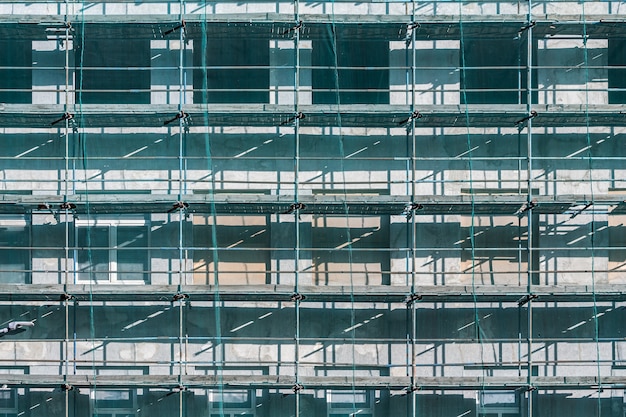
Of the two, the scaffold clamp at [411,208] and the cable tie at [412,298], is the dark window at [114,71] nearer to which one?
the scaffold clamp at [411,208]

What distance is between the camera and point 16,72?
50.8 feet

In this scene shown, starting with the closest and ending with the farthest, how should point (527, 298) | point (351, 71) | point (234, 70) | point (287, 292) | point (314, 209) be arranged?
point (287, 292), point (527, 298), point (314, 209), point (351, 71), point (234, 70)

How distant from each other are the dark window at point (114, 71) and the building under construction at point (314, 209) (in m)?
0.04

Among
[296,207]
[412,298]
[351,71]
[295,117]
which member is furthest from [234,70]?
[412,298]

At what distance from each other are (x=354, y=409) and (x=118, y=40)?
826cm

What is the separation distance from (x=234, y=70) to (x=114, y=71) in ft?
7.46

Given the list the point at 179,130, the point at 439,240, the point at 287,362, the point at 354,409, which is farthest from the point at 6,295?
the point at 439,240

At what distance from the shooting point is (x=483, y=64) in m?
15.6

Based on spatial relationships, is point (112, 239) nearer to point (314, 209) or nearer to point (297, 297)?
point (297, 297)

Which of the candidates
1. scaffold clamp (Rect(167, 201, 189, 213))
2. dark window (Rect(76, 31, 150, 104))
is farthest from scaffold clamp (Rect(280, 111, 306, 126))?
dark window (Rect(76, 31, 150, 104))

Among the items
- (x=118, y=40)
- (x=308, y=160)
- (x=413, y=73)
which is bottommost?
(x=308, y=160)

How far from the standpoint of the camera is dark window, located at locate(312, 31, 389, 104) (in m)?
15.4

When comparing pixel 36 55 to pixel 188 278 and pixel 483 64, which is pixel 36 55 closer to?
pixel 188 278

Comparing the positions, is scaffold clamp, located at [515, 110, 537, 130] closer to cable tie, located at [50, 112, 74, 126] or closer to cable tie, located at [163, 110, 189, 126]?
cable tie, located at [163, 110, 189, 126]
